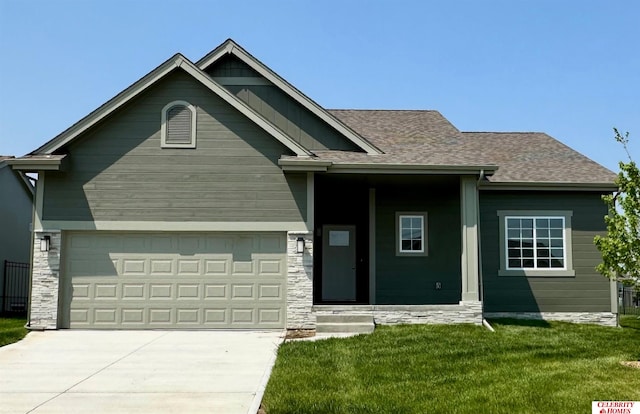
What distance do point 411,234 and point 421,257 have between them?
622 millimetres

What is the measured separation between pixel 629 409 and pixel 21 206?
66.7ft

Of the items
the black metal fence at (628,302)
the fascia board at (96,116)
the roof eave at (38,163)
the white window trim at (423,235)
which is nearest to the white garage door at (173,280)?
the roof eave at (38,163)

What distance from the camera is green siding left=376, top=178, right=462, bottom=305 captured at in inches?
612

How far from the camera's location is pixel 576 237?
15.6 metres

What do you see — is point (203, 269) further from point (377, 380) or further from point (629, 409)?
point (629, 409)

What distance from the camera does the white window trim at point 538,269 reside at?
50.9 feet

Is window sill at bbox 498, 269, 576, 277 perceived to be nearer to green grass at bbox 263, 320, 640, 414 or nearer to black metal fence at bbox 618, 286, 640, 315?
green grass at bbox 263, 320, 640, 414

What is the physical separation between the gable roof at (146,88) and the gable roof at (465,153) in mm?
1118

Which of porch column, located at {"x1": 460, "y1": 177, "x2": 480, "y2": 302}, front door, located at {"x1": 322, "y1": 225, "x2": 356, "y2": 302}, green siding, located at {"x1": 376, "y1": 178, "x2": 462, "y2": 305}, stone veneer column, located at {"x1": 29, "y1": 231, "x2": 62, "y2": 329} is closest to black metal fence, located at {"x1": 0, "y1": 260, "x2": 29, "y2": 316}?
stone veneer column, located at {"x1": 29, "y1": 231, "x2": 62, "y2": 329}

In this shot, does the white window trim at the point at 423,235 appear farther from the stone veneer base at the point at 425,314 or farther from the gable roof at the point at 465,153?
the stone veneer base at the point at 425,314

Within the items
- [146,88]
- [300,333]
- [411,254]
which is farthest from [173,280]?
[411,254]

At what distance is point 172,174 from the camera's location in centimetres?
1357

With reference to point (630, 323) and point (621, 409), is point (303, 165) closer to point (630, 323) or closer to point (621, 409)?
point (621, 409)

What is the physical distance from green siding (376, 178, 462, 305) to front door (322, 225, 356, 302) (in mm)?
1137
